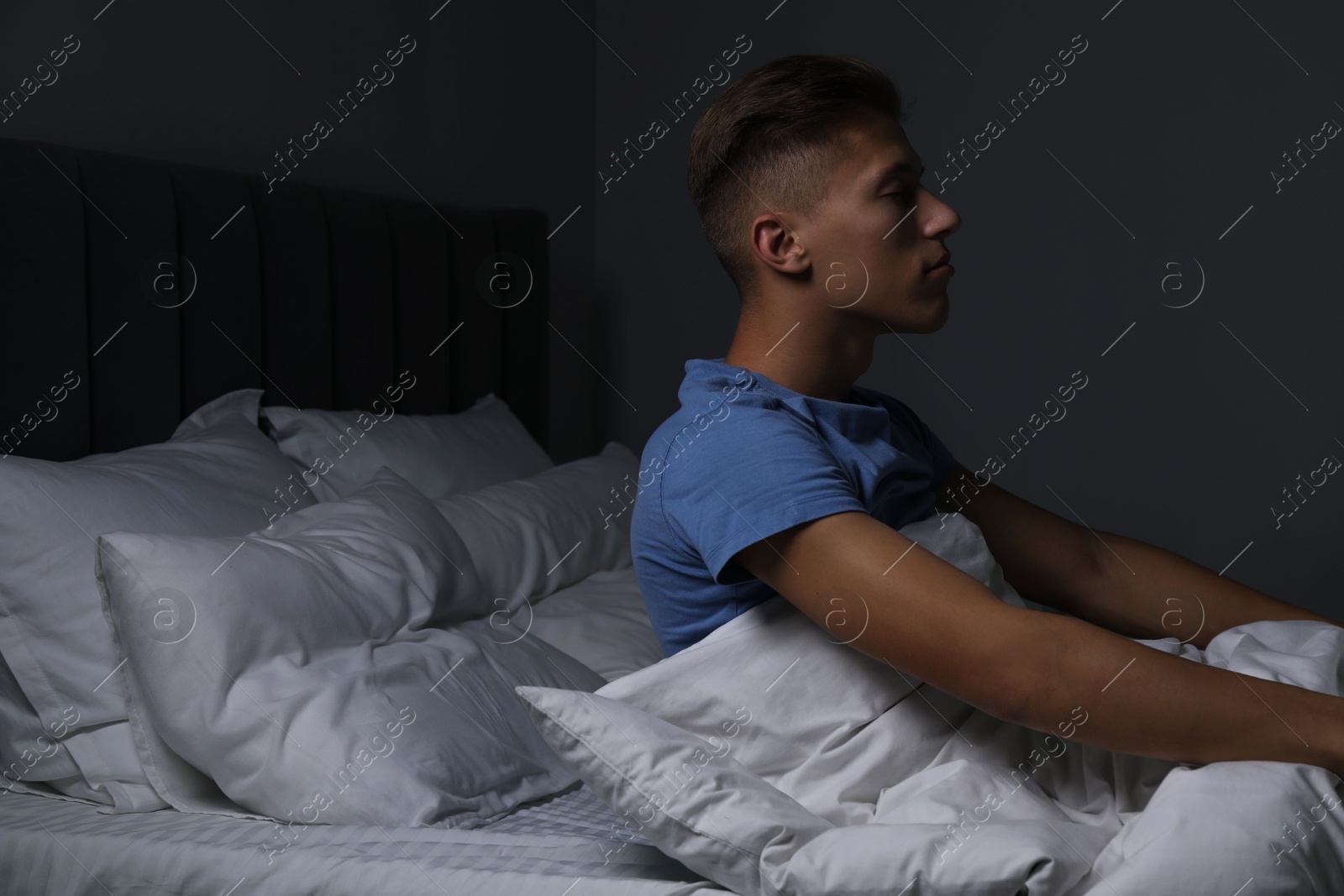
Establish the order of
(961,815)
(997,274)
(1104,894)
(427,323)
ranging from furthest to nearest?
1. (997,274)
2. (427,323)
3. (961,815)
4. (1104,894)

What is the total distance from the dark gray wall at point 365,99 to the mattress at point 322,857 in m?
1.03

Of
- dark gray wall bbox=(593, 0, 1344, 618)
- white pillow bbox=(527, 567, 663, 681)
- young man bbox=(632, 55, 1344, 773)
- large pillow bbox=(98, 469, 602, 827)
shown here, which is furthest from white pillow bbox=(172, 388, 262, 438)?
dark gray wall bbox=(593, 0, 1344, 618)

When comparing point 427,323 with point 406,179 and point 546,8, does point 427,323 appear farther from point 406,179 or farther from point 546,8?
point 546,8

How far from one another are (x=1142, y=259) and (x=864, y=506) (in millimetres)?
1890

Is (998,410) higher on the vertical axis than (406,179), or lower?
lower

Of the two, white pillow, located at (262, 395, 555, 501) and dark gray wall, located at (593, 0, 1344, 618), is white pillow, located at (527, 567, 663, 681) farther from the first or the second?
dark gray wall, located at (593, 0, 1344, 618)

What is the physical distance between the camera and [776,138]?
1.09 m

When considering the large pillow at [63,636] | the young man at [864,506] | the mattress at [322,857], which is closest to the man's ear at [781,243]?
the young man at [864,506]

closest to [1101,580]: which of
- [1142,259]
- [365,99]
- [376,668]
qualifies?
[376,668]

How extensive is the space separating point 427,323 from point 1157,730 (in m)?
1.72

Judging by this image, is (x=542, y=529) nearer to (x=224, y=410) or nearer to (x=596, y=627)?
(x=596, y=627)

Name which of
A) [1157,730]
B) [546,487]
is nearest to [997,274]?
[546,487]

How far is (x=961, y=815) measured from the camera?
2.70 ft

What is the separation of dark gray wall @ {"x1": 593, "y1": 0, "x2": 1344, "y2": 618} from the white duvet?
1.62 meters
